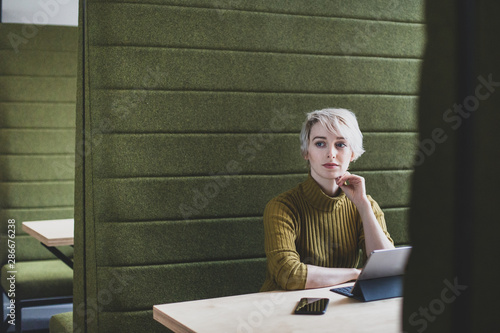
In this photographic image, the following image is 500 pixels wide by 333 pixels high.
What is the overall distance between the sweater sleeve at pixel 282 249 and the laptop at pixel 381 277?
A: 176 mm

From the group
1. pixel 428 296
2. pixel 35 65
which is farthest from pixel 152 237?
pixel 35 65

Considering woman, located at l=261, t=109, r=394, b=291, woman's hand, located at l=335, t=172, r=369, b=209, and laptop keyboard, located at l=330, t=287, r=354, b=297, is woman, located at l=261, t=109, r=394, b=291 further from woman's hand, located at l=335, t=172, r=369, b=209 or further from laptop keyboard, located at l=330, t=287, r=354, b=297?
laptop keyboard, located at l=330, t=287, r=354, b=297

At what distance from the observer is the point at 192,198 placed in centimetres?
210

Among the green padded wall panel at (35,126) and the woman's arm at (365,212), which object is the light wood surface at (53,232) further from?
the woman's arm at (365,212)

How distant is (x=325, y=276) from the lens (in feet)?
6.03

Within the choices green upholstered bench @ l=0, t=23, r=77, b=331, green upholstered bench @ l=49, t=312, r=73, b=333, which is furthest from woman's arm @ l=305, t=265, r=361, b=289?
green upholstered bench @ l=0, t=23, r=77, b=331

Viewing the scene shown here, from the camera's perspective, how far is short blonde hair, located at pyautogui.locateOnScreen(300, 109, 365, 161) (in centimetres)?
199

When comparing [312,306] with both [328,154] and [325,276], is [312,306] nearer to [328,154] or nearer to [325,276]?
[325,276]

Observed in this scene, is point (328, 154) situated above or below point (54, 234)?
above

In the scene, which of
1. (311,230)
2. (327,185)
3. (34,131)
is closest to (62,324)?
(311,230)

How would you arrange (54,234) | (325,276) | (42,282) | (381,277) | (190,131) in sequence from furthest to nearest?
(42,282), (54,234), (190,131), (325,276), (381,277)

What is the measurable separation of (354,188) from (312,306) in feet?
2.04

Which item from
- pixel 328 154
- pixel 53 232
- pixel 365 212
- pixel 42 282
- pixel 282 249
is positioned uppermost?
pixel 328 154

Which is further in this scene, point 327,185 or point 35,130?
point 35,130
